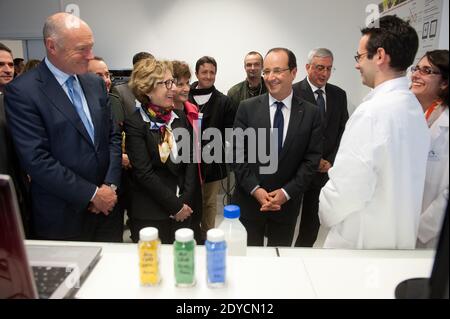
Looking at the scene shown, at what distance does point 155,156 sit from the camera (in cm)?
181

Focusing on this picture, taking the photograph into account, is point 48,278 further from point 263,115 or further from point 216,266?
point 263,115

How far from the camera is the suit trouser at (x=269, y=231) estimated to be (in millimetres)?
1986

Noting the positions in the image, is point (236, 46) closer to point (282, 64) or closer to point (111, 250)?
point (282, 64)

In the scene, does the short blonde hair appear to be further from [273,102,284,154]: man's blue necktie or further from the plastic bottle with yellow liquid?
the plastic bottle with yellow liquid

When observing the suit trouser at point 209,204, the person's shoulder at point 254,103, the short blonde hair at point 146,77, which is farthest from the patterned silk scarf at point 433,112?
the suit trouser at point 209,204


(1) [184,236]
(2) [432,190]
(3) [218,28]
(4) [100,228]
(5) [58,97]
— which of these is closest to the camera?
(1) [184,236]

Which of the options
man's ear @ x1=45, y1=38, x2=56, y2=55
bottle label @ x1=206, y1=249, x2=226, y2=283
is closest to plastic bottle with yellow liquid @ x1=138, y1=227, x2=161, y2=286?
bottle label @ x1=206, y1=249, x2=226, y2=283

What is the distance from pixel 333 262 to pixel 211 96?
1.99 m

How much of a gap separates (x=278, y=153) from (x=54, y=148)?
1140 mm

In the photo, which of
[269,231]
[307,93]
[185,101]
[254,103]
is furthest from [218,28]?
[269,231]

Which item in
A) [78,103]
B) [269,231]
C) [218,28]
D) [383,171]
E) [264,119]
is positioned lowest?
[269,231]

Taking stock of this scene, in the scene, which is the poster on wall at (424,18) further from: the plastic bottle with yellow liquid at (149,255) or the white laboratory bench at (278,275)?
the plastic bottle with yellow liquid at (149,255)
